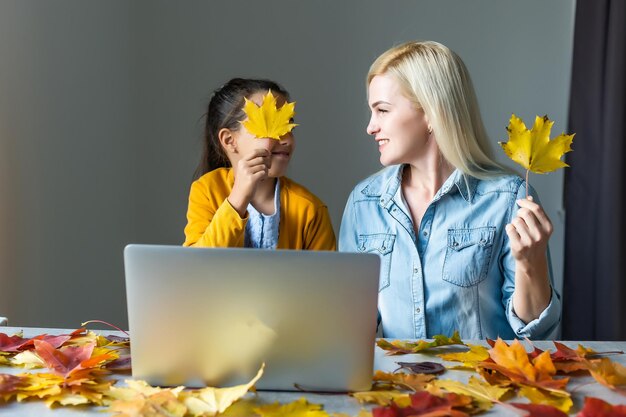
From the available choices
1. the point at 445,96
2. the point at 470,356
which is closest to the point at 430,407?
the point at 470,356

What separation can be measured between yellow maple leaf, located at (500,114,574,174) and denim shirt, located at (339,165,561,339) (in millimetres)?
540

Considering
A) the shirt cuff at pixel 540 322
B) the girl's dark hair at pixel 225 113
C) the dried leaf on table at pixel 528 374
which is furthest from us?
the girl's dark hair at pixel 225 113

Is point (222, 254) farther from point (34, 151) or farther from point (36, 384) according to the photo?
point (34, 151)

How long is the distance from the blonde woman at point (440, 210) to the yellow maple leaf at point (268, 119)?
17.1 inches

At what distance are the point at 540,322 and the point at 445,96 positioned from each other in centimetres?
55

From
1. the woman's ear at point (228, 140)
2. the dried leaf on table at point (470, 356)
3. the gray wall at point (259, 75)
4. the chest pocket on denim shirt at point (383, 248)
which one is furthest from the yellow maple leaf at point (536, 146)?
the gray wall at point (259, 75)

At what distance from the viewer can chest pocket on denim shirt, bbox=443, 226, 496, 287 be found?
1809mm

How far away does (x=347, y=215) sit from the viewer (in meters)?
2.02

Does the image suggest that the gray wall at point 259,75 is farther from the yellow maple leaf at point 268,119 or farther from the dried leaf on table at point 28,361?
the dried leaf on table at point 28,361

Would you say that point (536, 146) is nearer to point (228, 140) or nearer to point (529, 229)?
point (529, 229)

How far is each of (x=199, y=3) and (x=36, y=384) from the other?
2428 mm

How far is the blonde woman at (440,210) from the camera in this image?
5.97 feet

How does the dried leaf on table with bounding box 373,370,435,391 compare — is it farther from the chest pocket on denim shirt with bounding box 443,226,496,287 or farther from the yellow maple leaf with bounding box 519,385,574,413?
the chest pocket on denim shirt with bounding box 443,226,496,287

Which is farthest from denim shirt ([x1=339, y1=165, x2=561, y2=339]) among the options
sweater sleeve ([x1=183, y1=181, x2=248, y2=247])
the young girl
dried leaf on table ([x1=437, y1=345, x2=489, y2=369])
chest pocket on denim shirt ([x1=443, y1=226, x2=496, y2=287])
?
dried leaf on table ([x1=437, y1=345, x2=489, y2=369])
